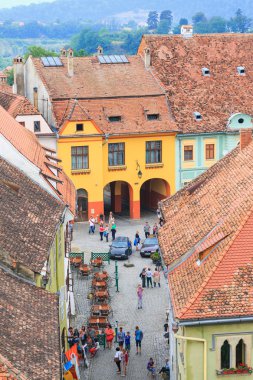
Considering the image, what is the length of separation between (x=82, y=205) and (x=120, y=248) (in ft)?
39.9

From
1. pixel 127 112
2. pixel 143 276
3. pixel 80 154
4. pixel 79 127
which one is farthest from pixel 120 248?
pixel 127 112

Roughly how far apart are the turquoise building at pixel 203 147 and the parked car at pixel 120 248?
516 inches

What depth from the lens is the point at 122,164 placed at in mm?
73500

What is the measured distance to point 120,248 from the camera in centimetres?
6138

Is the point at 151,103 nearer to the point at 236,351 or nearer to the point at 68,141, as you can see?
the point at 68,141

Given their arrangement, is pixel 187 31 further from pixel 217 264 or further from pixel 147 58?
pixel 217 264

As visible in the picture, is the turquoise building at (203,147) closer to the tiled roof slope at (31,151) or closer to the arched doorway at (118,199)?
the arched doorway at (118,199)

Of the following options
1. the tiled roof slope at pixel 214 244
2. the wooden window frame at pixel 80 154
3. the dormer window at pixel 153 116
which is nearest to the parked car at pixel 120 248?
the wooden window frame at pixel 80 154

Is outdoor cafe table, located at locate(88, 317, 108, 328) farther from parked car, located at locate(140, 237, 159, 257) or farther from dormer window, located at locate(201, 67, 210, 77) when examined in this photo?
dormer window, located at locate(201, 67, 210, 77)

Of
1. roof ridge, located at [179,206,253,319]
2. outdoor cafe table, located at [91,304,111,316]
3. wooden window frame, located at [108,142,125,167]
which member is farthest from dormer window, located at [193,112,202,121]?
roof ridge, located at [179,206,253,319]

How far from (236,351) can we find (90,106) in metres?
42.9

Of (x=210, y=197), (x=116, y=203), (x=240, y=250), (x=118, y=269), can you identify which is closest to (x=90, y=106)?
Result: (x=116, y=203)

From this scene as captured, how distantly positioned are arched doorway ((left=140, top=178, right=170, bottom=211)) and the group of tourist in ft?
18.3

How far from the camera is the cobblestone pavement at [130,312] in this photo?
139ft
